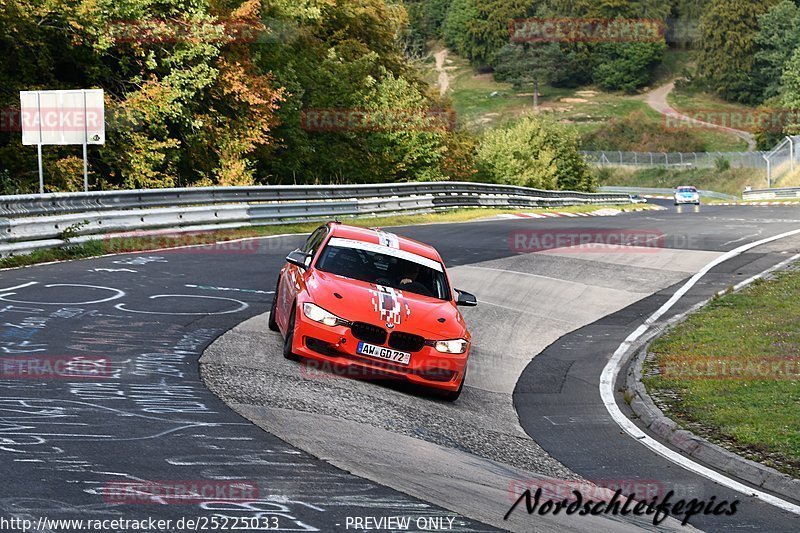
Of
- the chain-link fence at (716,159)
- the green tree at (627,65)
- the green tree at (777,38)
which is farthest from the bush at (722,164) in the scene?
the green tree at (627,65)

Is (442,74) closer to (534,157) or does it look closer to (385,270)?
(534,157)

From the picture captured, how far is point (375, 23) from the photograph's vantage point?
57094 millimetres

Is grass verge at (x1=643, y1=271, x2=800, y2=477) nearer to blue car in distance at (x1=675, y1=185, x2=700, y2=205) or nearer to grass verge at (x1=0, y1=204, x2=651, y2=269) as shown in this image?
grass verge at (x1=0, y1=204, x2=651, y2=269)

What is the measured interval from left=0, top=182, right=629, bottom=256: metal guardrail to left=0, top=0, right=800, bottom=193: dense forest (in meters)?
3.87

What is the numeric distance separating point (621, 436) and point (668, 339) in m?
5.28

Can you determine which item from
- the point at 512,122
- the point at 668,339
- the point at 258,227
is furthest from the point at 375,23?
the point at 668,339

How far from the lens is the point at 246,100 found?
112ft

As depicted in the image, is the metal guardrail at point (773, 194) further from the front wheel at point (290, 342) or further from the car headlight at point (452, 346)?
the front wheel at point (290, 342)

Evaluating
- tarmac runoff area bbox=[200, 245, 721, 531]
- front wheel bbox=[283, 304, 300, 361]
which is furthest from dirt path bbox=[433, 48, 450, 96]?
front wheel bbox=[283, 304, 300, 361]

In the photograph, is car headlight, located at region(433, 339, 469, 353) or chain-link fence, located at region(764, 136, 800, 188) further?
chain-link fence, located at region(764, 136, 800, 188)

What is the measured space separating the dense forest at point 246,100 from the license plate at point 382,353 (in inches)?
622

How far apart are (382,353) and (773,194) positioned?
2584 inches

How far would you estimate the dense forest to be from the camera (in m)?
29.8

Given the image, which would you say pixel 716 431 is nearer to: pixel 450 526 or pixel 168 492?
pixel 450 526
